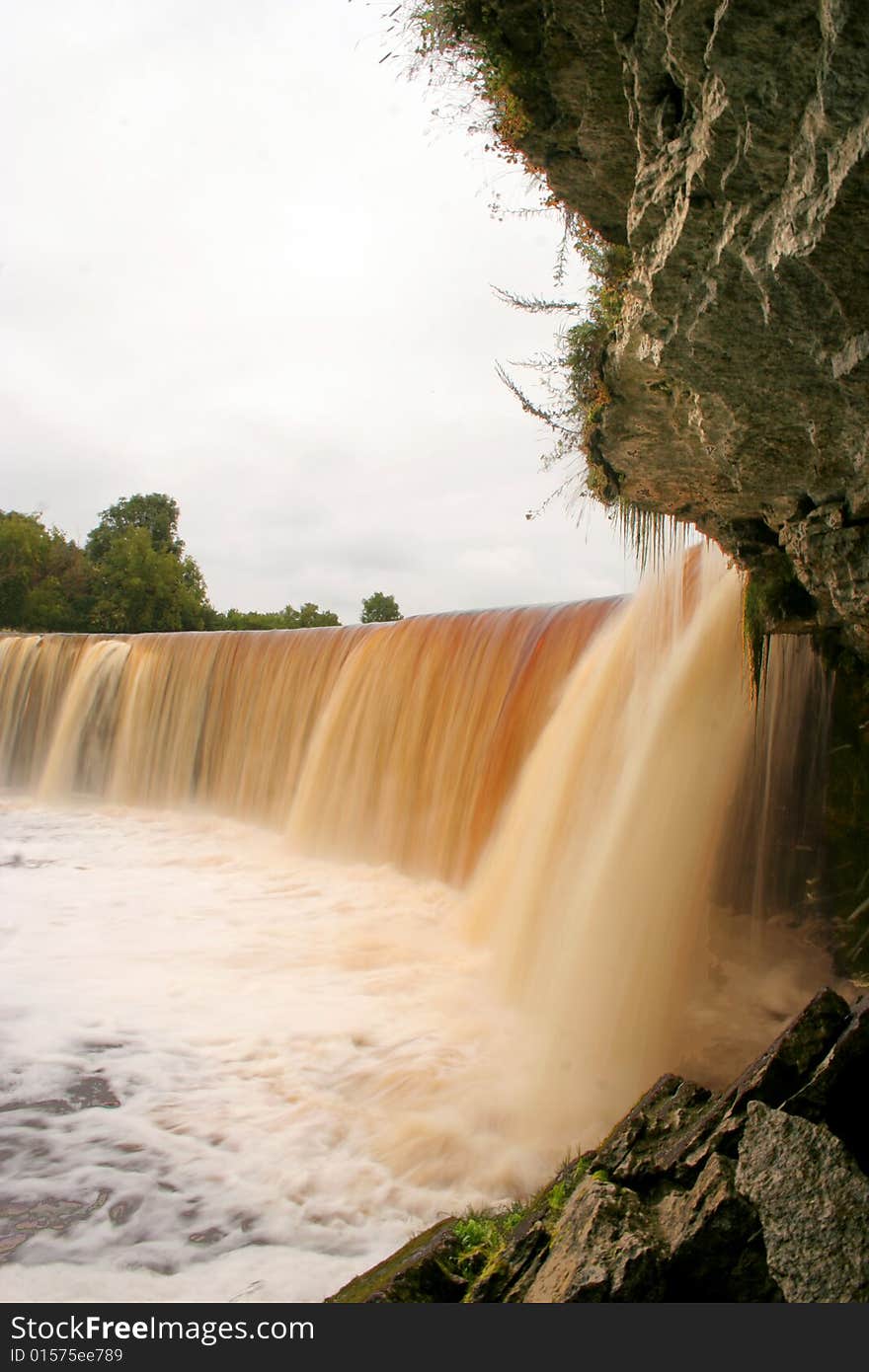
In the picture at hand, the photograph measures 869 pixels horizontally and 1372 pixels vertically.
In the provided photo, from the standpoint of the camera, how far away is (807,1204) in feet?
8.09

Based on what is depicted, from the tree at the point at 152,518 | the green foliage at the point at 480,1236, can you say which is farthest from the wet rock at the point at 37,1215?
the tree at the point at 152,518

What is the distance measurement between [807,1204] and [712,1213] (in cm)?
28

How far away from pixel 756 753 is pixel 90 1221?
14.3 ft

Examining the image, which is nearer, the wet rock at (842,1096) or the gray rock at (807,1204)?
the gray rock at (807,1204)

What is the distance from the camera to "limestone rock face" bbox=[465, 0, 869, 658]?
2.13m

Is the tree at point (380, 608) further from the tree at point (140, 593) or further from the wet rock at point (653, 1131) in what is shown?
the wet rock at point (653, 1131)

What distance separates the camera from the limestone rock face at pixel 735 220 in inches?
84.0

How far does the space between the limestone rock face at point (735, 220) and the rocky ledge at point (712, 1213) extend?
2.09 metres

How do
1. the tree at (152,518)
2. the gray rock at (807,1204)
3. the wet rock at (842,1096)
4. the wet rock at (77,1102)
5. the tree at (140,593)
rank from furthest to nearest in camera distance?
1. the tree at (152,518)
2. the tree at (140,593)
3. the wet rock at (77,1102)
4. the wet rock at (842,1096)
5. the gray rock at (807,1204)

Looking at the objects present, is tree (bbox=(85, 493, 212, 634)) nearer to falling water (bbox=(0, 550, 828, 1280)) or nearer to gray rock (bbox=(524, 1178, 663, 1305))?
falling water (bbox=(0, 550, 828, 1280))

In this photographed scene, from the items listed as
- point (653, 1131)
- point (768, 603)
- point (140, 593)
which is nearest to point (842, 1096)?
point (653, 1131)

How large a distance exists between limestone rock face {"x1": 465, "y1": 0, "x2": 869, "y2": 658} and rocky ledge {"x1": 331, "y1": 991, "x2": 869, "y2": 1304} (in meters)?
2.09

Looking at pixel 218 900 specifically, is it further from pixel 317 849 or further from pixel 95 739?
pixel 95 739

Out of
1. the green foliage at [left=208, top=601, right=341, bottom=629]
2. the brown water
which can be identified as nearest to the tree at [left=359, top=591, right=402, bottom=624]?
the green foliage at [left=208, top=601, right=341, bottom=629]
